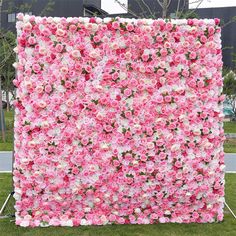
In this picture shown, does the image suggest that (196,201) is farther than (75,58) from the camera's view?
Yes

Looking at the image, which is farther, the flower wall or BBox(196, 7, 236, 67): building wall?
BBox(196, 7, 236, 67): building wall

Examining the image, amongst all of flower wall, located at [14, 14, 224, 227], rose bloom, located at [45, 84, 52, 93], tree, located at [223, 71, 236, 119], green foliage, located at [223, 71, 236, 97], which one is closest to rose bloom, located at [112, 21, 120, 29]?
flower wall, located at [14, 14, 224, 227]

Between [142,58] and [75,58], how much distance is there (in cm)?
→ 92

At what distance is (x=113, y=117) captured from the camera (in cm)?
573

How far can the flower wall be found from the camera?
5.62 meters

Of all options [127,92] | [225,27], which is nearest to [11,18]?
[225,27]

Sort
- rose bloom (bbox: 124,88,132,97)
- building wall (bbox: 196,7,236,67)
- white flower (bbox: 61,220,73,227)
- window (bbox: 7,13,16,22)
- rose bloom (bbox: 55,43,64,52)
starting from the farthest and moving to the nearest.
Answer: window (bbox: 7,13,16,22)
building wall (bbox: 196,7,236,67)
white flower (bbox: 61,220,73,227)
rose bloom (bbox: 124,88,132,97)
rose bloom (bbox: 55,43,64,52)

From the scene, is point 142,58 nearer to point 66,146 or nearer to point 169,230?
point 66,146

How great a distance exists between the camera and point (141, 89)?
5.73 meters

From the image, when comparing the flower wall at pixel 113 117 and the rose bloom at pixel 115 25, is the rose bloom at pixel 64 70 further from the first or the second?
the rose bloom at pixel 115 25

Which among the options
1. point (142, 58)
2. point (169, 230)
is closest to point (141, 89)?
point (142, 58)

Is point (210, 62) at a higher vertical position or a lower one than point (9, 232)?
higher

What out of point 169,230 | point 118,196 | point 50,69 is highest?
point 50,69

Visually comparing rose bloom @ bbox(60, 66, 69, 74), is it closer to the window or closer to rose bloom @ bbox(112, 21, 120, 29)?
rose bloom @ bbox(112, 21, 120, 29)
